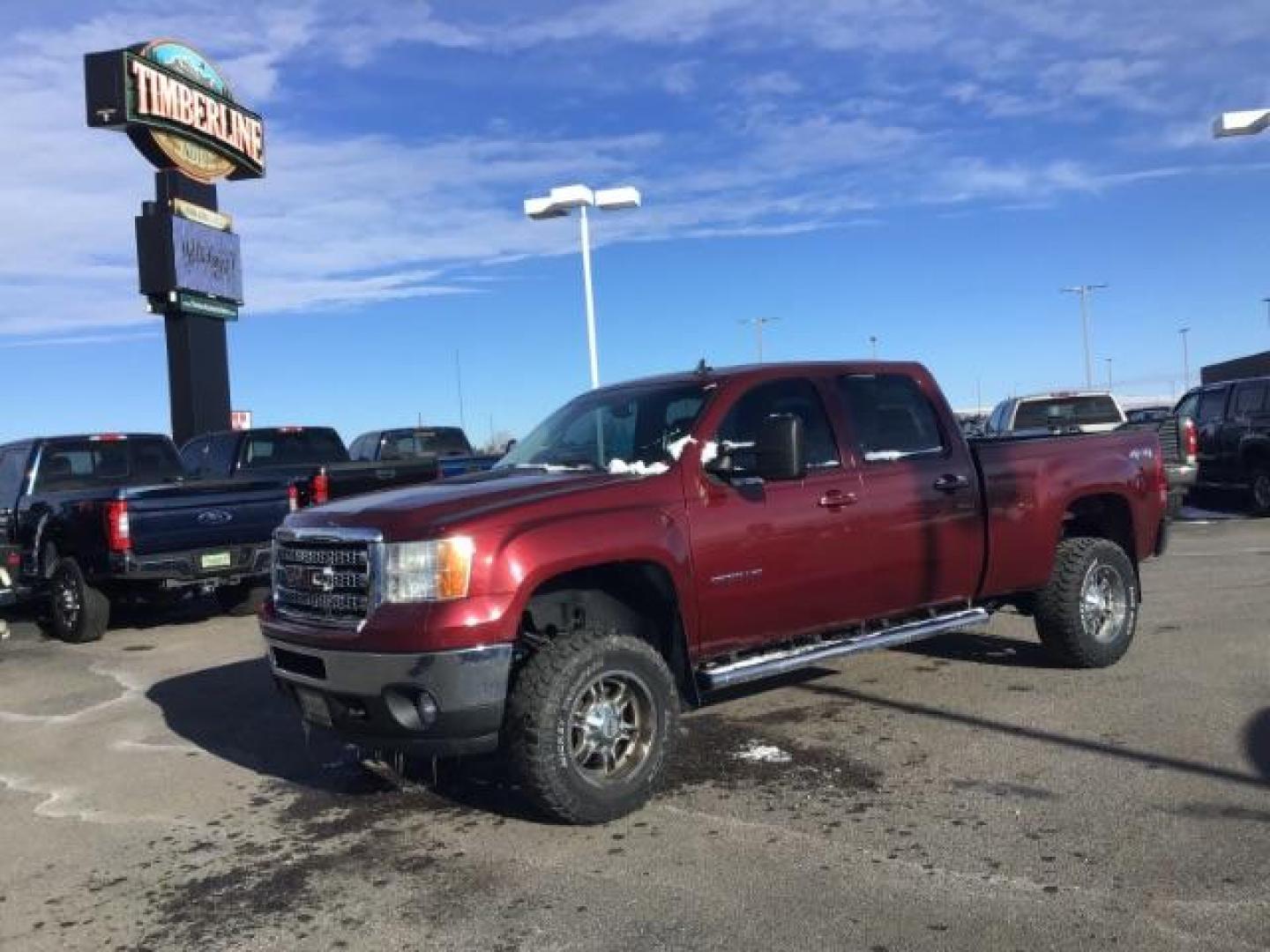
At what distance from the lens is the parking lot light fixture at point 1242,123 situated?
61.3 ft

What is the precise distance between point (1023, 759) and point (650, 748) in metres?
1.86

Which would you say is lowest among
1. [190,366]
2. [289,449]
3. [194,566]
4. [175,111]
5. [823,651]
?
[823,651]

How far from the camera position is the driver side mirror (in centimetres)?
546

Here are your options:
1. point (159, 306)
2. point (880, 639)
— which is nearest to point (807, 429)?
point (880, 639)

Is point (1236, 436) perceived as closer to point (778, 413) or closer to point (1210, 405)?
point (1210, 405)

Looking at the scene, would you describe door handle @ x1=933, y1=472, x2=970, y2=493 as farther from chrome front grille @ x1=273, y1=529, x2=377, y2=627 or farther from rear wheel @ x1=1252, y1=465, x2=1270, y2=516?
rear wheel @ x1=1252, y1=465, x2=1270, y2=516

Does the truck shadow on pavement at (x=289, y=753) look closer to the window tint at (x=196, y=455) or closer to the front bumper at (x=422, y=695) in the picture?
the front bumper at (x=422, y=695)

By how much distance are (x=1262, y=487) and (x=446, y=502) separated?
15192mm

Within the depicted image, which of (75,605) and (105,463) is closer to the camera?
(75,605)

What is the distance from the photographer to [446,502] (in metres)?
5.10

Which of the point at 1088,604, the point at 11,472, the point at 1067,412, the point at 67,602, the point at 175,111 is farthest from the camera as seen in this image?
the point at 175,111

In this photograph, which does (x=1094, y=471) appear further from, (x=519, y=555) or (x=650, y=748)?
(x=519, y=555)

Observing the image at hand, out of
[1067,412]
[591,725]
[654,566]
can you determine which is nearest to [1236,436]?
[1067,412]

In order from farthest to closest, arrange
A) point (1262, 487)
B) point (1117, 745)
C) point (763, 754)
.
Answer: point (1262, 487) < point (763, 754) < point (1117, 745)
